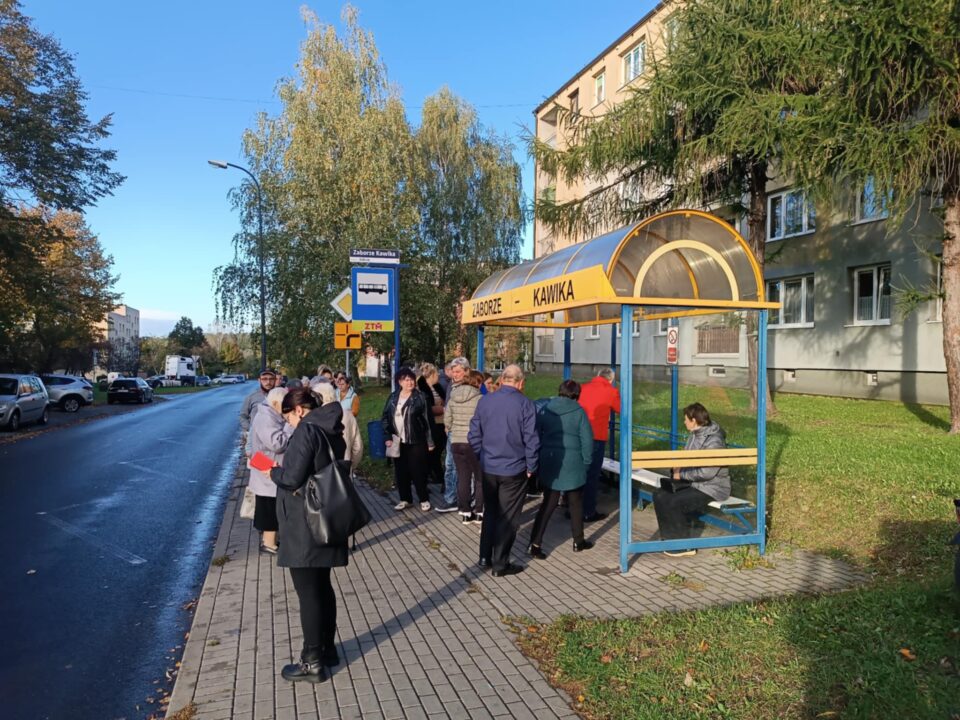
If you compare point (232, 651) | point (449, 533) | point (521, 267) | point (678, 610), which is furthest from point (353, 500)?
point (521, 267)

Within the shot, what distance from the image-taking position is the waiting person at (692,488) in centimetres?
609

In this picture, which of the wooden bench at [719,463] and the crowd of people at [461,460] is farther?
the wooden bench at [719,463]

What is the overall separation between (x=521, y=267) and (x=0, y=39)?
21270mm

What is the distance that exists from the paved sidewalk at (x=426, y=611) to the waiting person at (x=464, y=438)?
16.3 inches

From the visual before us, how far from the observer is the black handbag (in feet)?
12.1

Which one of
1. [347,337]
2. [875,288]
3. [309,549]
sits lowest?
[309,549]

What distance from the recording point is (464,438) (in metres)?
7.62

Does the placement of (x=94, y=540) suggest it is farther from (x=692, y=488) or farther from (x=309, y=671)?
(x=692, y=488)

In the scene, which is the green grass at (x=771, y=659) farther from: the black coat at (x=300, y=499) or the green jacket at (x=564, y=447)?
the green jacket at (x=564, y=447)

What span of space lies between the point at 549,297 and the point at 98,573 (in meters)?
4.78

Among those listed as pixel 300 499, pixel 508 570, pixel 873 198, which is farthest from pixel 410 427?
pixel 873 198

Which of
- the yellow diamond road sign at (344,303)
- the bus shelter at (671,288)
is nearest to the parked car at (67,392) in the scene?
the yellow diamond road sign at (344,303)

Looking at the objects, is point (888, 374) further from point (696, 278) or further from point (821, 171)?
point (696, 278)

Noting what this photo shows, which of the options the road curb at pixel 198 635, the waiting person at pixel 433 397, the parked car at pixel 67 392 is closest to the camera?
the road curb at pixel 198 635
